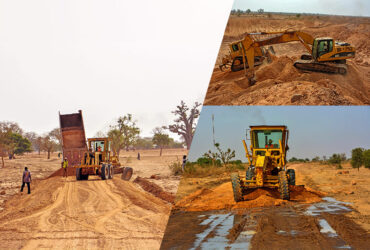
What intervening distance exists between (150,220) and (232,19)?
16.0 m

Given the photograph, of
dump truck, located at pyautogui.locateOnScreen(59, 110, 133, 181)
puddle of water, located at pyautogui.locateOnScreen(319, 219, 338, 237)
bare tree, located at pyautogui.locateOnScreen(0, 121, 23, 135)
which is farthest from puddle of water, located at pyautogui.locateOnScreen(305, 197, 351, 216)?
bare tree, located at pyautogui.locateOnScreen(0, 121, 23, 135)

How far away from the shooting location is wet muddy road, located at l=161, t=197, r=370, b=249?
6.88 meters

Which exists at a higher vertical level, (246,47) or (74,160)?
(246,47)

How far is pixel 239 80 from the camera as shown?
14844 millimetres

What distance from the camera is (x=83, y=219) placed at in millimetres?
10188

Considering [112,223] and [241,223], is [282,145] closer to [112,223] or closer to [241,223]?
[241,223]

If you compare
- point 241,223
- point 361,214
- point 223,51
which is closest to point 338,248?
point 241,223

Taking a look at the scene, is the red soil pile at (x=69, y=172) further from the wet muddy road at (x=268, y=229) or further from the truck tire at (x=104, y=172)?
the wet muddy road at (x=268, y=229)

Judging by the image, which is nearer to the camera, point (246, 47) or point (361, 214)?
point (361, 214)

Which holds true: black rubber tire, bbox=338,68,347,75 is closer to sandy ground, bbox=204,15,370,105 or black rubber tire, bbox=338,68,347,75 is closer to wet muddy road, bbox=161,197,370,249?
sandy ground, bbox=204,15,370,105

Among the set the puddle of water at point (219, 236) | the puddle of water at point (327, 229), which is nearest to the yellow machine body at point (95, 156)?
the puddle of water at point (219, 236)

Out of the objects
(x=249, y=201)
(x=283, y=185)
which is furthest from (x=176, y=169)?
(x=283, y=185)

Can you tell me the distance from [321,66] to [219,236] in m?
9.93

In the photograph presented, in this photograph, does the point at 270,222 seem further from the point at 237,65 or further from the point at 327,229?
the point at 237,65
